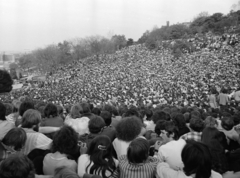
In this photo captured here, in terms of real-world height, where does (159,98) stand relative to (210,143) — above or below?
below

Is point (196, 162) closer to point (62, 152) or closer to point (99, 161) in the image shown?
point (99, 161)

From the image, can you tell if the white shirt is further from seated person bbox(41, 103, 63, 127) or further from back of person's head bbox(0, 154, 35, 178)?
seated person bbox(41, 103, 63, 127)

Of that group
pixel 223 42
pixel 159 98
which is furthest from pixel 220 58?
pixel 159 98

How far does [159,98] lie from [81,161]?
11.2m

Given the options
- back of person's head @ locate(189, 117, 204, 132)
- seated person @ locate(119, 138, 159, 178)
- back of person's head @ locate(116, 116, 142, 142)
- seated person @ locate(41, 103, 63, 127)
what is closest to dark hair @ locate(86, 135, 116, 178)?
seated person @ locate(119, 138, 159, 178)

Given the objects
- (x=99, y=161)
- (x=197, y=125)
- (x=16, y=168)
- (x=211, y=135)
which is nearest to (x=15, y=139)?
(x=16, y=168)

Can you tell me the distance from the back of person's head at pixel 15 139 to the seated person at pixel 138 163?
1.02 m

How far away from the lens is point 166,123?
10.2 ft

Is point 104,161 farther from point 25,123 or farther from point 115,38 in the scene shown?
point 115,38

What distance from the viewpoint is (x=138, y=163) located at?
218 cm

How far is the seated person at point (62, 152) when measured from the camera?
235cm

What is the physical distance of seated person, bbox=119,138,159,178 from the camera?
2143 mm

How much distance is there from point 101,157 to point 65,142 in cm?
39

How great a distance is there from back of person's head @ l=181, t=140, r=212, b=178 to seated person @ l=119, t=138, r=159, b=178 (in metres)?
0.35
